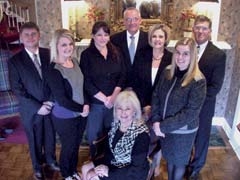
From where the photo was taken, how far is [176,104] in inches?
92.0

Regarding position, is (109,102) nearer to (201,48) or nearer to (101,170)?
(101,170)

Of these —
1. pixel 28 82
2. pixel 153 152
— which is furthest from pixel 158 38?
pixel 28 82

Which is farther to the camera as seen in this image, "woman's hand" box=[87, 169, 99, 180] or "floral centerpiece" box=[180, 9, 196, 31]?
"floral centerpiece" box=[180, 9, 196, 31]

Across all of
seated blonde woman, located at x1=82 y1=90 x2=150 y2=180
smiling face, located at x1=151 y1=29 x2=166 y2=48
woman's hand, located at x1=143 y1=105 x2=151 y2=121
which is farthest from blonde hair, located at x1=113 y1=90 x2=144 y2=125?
smiling face, located at x1=151 y1=29 x2=166 y2=48

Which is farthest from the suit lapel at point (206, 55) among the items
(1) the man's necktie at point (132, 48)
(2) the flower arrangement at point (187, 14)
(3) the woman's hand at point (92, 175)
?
(3) the woman's hand at point (92, 175)

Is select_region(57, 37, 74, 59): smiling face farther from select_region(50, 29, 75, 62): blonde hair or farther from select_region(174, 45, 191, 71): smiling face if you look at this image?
select_region(174, 45, 191, 71): smiling face

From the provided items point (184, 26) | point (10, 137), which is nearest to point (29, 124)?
point (10, 137)

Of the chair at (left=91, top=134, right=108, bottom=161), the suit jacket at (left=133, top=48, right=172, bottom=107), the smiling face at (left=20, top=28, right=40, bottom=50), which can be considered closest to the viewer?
the chair at (left=91, top=134, right=108, bottom=161)

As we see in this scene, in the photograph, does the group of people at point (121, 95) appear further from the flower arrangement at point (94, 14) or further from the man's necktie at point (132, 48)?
the flower arrangement at point (94, 14)

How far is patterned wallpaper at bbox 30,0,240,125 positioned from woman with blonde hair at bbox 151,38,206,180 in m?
1.53

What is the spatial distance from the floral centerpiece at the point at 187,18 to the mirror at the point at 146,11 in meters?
0.16

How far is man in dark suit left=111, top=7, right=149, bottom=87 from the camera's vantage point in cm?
293

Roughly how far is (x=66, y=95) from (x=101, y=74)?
0.39 meters

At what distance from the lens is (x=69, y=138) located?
2.72 meters
